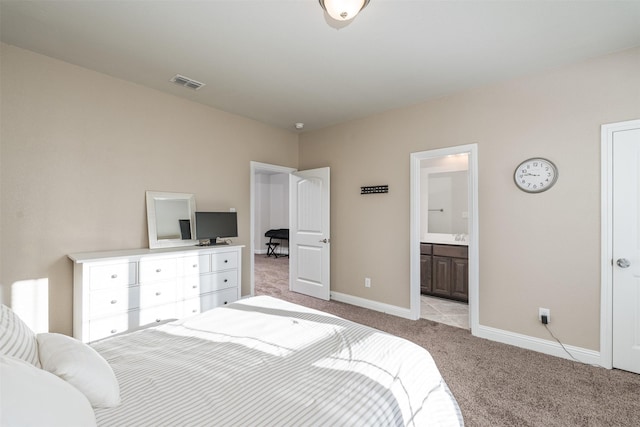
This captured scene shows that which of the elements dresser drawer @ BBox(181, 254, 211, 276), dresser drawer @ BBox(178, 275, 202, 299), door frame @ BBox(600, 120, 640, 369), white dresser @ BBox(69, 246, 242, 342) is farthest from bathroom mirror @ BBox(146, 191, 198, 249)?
door frame @ BBox(600, 120, 640, 369)

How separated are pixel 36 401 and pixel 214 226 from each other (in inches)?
115

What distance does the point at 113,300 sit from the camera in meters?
2.47

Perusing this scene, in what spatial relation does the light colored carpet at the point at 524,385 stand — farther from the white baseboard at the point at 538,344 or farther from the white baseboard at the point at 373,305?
the white baseboard at the point at 373,305

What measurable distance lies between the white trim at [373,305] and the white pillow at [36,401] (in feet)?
11.2

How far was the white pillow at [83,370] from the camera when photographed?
0.91m

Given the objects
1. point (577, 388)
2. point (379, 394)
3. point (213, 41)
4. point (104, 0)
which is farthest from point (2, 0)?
point (577, 388)

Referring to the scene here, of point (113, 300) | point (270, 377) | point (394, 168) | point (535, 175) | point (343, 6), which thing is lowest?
point (113, 300)

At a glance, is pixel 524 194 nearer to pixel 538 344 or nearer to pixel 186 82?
pixel 538 344

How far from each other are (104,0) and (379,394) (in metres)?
2.76

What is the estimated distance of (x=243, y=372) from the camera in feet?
3.84

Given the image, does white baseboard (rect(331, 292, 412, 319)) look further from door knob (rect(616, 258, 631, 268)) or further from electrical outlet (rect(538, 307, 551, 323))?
door knob (rect(616, 258, 631, 268))

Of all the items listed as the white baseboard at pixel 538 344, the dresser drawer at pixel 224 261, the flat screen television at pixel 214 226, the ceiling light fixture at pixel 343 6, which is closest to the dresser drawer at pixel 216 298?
the dresser drawer at pixel 224 261

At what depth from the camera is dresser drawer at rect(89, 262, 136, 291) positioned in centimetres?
238

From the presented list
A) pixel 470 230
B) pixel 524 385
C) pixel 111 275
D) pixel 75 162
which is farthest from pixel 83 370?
pixel 470 230
